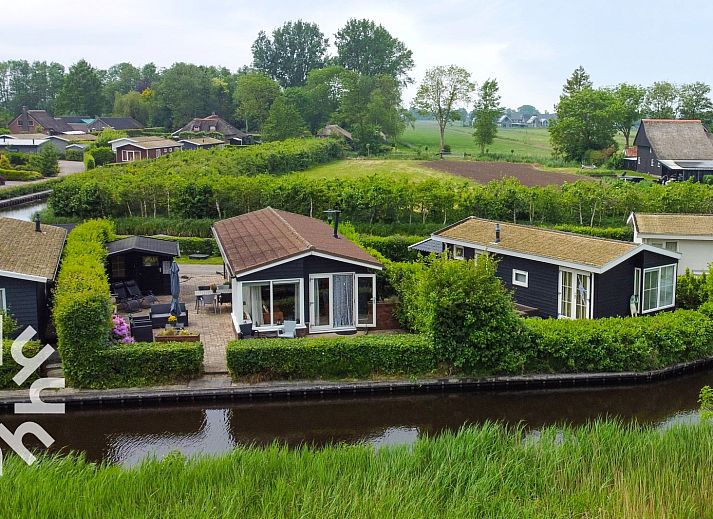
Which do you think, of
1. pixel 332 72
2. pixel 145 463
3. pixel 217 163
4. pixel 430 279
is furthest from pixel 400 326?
pixel 332 72

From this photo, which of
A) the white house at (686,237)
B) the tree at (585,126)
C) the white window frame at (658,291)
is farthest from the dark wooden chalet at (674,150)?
the white window frame at (658,291)

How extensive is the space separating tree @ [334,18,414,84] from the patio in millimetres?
85085

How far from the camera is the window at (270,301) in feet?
65.5

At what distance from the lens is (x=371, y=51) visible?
111750 mm

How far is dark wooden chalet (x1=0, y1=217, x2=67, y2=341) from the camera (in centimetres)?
1892

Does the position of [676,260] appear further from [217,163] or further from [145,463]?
[217,163]

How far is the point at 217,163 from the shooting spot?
51.9 m

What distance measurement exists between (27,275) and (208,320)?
523 cm

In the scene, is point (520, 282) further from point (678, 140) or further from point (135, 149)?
point (135, 149)

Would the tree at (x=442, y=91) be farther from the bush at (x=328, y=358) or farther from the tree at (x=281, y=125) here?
the bush at (x=328, y=358)

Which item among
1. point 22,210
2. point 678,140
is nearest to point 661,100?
point 678,140

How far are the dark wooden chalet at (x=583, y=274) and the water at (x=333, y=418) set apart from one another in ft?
11.8

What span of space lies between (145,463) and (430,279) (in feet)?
26.7

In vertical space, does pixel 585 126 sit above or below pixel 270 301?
above
